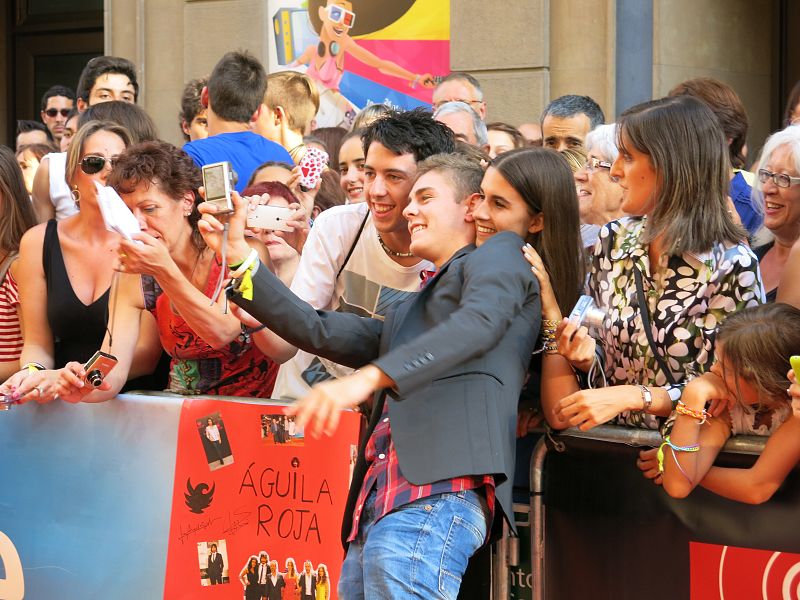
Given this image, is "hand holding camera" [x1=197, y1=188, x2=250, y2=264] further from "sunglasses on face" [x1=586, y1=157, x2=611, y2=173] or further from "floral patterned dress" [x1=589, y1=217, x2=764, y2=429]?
"sunglasses on face" [x1=586, y1=157, x2=611, y2=173]

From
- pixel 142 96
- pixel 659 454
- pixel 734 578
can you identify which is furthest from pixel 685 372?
pixel 142 96

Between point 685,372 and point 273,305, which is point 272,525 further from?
point 685,372

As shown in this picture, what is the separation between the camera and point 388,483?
137 inches

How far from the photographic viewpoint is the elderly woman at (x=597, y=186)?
543cm

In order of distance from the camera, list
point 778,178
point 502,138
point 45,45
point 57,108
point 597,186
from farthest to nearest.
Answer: point 45,45 → point 57,108 → point 502,138 → point 597,186 → point 778,178

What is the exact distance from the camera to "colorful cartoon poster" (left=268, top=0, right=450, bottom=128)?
9438 millimetres

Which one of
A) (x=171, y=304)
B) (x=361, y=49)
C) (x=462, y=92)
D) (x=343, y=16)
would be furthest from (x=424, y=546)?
(x=343, y=16)

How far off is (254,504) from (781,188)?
2.23 metres

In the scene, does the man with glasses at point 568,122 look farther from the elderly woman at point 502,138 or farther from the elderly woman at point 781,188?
the elderly woman at point 781,188

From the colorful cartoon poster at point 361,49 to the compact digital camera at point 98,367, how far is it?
16.8 feet

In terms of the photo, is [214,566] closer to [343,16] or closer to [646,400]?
[646,400]

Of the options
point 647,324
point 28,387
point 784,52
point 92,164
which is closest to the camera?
point 647,324

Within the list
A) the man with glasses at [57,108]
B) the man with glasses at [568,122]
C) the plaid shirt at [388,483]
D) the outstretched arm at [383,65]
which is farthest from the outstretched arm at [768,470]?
the man with glasses at [57,108]
